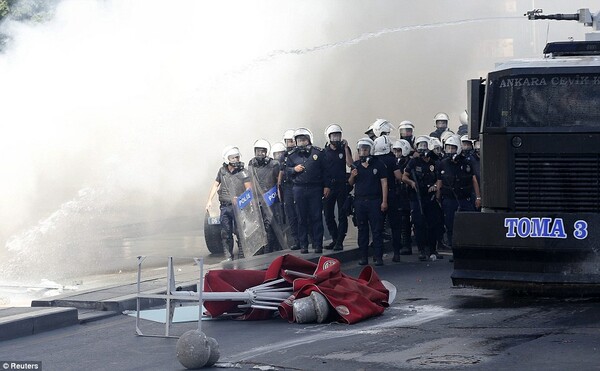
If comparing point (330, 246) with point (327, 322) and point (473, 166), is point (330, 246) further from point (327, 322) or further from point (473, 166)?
point (327, 322)

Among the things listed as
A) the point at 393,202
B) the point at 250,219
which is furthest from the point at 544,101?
the point at 250,219

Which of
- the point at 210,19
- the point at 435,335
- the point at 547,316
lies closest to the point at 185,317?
the point at 435,335

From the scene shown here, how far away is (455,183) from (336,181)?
1711mm

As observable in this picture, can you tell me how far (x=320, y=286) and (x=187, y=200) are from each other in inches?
806

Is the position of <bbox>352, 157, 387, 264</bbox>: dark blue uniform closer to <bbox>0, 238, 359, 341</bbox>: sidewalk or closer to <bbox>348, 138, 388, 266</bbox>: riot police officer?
<bbox>348, 138, 388, 266</bbox>: riot police officer

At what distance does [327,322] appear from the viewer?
34.5ft

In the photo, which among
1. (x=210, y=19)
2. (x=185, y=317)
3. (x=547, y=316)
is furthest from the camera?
(x=210, y=19)

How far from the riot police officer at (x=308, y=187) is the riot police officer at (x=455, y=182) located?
5.46 feet

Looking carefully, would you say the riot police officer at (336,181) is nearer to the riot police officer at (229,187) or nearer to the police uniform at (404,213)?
the police uniform at (404,213)

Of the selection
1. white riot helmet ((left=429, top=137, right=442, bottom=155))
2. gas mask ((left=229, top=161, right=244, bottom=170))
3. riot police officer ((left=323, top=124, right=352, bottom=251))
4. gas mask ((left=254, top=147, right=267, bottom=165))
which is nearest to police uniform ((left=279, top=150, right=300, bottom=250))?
gas mask ((left=254, top=147, right=267, bottom=165))

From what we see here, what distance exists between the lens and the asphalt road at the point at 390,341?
27.7 ft

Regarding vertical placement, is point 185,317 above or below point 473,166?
below

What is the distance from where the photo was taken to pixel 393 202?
15453 millimetres

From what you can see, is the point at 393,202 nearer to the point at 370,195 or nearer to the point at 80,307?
the point at 370,195
